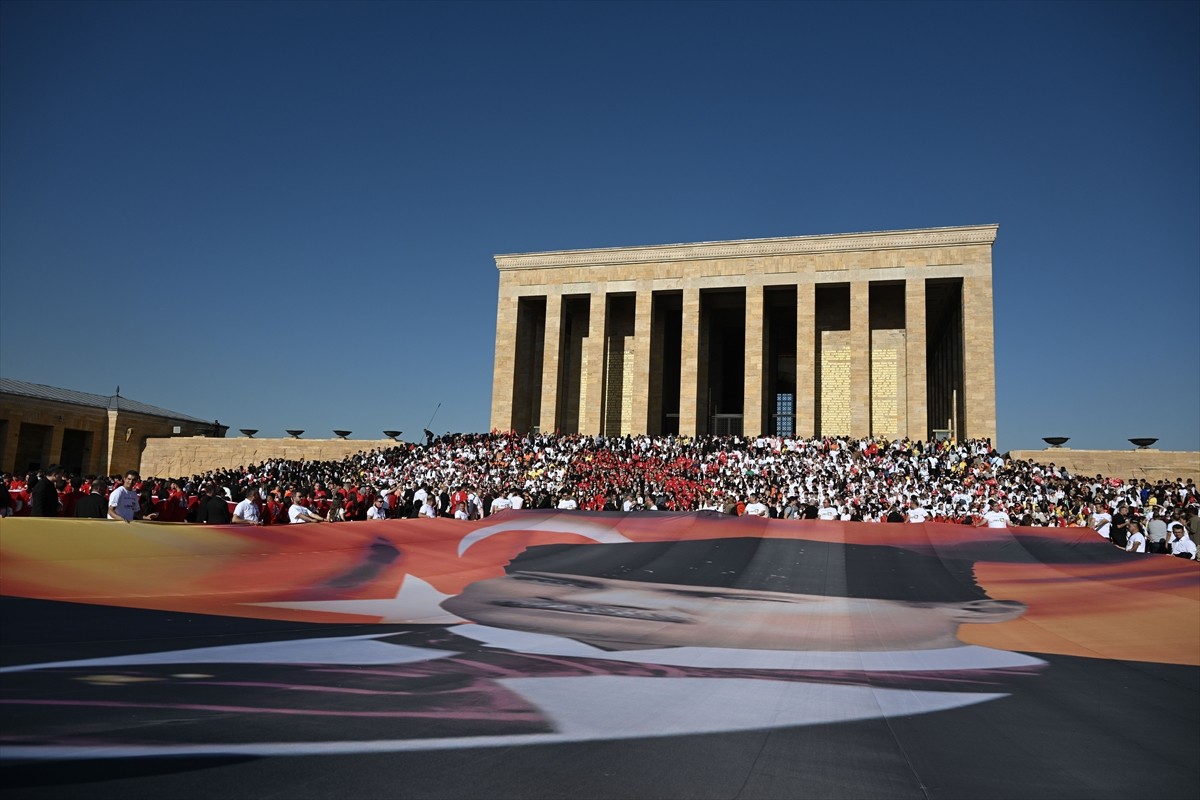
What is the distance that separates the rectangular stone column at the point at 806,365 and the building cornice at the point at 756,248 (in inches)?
95.6

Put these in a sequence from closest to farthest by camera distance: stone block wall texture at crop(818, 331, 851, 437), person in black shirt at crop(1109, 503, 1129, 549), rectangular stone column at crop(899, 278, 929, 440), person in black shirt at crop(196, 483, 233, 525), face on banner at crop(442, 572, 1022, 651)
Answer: face on banner at crop(442, 572, 1022, 651), person in black shirt at crop(196, 483, 233, 525), person in black shirt at crop(1109, 503, 1129, 549), rectangular stone column at crop(899, 278, 929, 440), stone block wall texture at crop(818, 331, 851, 437)

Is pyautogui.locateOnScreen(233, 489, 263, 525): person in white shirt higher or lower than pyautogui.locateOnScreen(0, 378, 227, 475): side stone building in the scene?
lower

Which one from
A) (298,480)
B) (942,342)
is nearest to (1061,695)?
(298,480)

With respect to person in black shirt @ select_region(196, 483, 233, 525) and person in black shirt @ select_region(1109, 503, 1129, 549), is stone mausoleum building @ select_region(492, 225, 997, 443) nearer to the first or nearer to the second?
person in black shirt @ select_region(1109, 503, 1129, 549)

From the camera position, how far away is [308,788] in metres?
2.93

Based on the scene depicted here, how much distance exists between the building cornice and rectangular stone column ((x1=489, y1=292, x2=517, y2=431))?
8.19 feet

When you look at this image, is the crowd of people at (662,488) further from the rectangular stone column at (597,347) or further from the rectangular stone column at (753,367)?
the rectangular stone column at (597,347)

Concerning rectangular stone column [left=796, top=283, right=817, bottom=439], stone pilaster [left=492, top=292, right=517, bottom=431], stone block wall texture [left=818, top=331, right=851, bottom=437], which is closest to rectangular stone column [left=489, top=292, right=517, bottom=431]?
stone pilaster [left=492, top=292, right=517, bottom=431]

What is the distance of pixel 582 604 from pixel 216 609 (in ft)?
12.3

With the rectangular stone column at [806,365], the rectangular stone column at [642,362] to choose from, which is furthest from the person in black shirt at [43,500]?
the rectangular stone column at [806,365]

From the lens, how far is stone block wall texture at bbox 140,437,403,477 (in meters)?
39.2

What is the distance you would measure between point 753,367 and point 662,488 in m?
15.3

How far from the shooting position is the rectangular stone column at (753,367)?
3741cm

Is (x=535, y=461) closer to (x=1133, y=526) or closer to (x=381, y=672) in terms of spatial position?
(x=1133, y=526)
